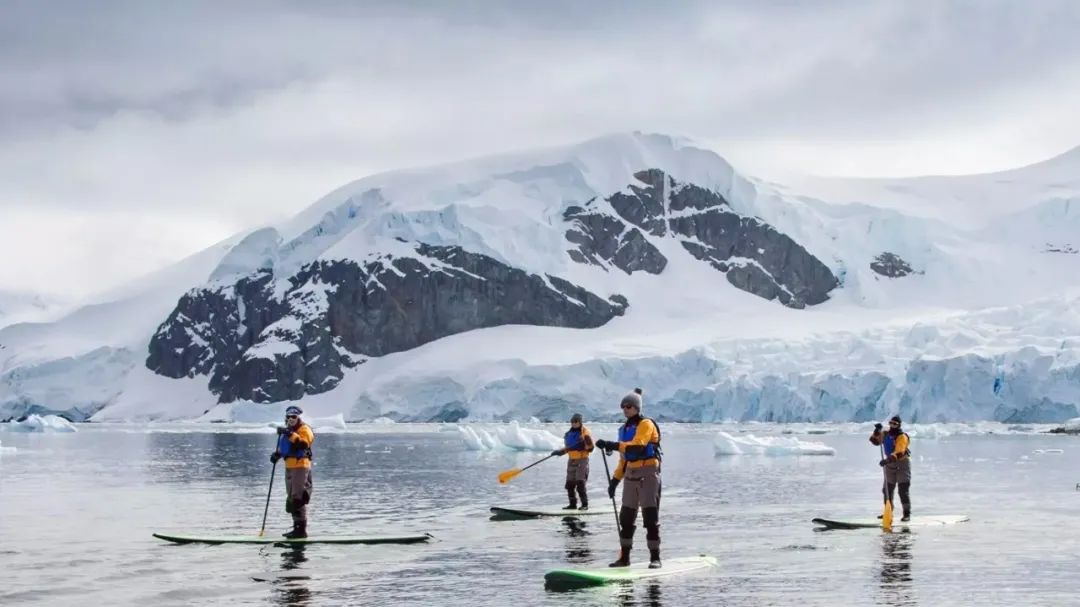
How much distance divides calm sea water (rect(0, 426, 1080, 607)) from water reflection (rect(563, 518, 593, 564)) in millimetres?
51

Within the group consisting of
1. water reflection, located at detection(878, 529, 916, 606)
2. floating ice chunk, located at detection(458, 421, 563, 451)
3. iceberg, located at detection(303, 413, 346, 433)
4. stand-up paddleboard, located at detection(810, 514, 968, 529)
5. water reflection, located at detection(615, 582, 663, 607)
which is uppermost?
iceberg, located at detection(303, 413, 346, 433)

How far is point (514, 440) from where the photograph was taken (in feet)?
229

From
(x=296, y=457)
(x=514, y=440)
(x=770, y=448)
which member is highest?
(x=296, y=457)

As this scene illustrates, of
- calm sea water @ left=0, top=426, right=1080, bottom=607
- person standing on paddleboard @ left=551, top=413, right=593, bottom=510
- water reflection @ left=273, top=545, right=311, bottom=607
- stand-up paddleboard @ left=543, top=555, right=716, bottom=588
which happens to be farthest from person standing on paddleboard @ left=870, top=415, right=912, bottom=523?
water reflection @ left=273, top=545, right=311, bottom=607

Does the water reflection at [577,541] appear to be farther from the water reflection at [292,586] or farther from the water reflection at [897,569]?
the water reflection at [897,569]

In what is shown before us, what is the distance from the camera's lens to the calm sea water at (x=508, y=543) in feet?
58.0

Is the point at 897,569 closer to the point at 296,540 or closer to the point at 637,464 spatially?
the point at 637,464

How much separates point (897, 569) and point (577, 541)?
621cm

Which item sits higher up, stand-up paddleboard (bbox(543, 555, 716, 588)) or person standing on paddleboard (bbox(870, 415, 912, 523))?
person standing on paddleboard (bbox(870, 415, 912, 523))

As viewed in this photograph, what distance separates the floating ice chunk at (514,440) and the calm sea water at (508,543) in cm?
1752

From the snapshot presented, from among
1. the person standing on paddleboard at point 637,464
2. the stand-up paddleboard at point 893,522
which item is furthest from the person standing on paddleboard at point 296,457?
the stand-up paddleboard at point 893,522

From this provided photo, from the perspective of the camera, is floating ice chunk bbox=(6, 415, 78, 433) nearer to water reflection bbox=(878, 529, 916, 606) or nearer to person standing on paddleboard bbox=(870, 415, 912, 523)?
person standing on paddleboard bbox=(870, 415, 912, 523)

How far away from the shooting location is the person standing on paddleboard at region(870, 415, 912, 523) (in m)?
26.8

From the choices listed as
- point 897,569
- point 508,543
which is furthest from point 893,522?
point 508,543
